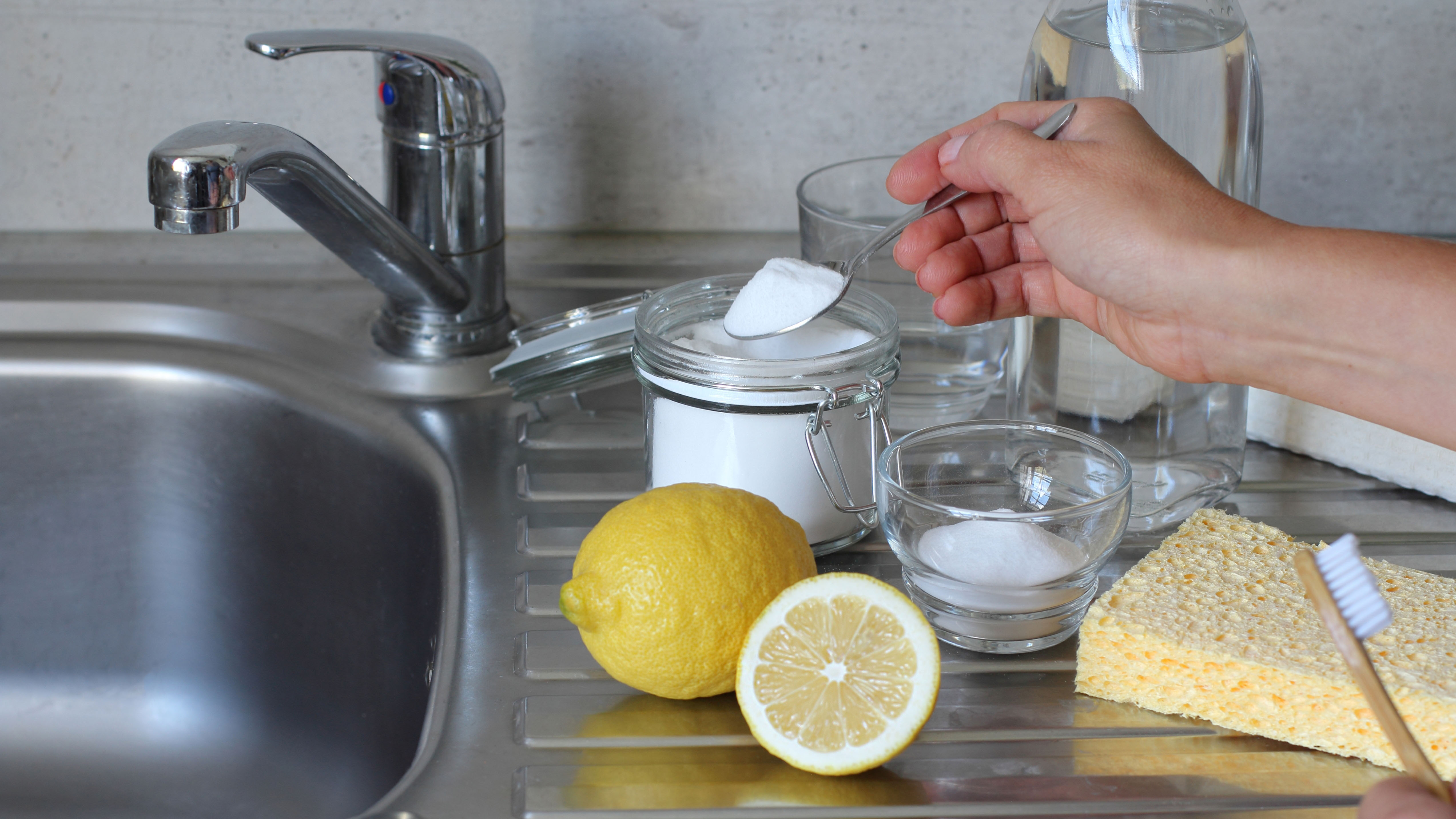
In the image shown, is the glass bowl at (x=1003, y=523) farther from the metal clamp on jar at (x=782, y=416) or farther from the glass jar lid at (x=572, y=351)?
the glass jar lid at (x=572, y=351)

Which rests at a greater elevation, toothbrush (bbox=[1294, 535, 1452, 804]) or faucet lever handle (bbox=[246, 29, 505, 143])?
faucet lever handle (bbox=[246, 29, 505, 143])

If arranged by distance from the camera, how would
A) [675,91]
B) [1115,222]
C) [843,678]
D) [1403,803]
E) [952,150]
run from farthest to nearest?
[675,91], [952,150], [1115,222], [843,678], [1403,803]

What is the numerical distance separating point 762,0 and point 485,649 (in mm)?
631

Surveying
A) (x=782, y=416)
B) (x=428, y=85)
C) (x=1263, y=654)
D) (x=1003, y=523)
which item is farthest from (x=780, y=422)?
(x=428, y=85)

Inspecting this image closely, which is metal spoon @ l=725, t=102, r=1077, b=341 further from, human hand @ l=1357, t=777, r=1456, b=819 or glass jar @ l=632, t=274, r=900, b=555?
human hand @ l=1357, t=777, r=1456, b=819

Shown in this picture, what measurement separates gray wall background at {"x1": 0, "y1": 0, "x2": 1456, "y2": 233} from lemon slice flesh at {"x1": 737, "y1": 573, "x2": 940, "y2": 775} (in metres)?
0.64

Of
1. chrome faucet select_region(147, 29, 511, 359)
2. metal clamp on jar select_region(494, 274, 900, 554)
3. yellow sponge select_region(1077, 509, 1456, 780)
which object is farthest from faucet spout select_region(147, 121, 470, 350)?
yellow sponge select_region(1077, 509, 1456, 780)

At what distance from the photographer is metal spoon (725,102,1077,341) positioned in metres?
0.70

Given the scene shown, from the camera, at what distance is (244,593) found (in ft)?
2.98

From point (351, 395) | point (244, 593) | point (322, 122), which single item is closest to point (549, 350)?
point (351, 395)

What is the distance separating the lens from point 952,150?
29.5 inches

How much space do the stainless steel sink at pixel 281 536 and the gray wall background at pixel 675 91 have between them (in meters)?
0.12

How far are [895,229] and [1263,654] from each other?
33 cm

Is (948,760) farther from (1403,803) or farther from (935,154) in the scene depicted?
(935,154)
